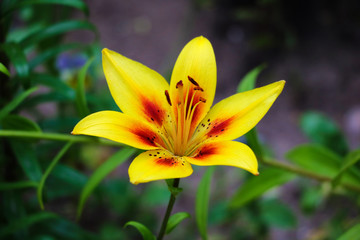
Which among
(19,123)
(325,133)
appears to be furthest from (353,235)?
(19,123)

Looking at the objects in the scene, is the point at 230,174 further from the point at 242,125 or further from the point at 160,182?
the point at 242,125

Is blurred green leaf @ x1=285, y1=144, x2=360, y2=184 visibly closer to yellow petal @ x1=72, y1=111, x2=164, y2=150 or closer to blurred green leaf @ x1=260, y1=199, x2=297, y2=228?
blurred green leaf @ x1=260, y1=199, x2=297, y2=228

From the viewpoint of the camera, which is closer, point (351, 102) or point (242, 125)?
point (242, 125)

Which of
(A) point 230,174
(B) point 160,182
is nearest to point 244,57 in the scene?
(A) point 230,174

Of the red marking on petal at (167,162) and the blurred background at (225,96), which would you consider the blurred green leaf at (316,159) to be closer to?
the blurred background at (225,96)

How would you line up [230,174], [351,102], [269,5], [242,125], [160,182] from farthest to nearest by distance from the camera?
[269,5], [351,102], [230,174], [160,182], [242,125]

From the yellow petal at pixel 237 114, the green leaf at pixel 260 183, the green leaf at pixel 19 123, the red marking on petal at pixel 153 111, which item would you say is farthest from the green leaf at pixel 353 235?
the green leaf at pixel 19 123

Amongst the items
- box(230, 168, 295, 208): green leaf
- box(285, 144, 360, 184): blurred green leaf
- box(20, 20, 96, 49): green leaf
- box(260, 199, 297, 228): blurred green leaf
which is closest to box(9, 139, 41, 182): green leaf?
box(20, 20, 96, 49): green leaf
